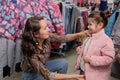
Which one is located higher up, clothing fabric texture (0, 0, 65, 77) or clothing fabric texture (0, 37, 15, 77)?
clothing fabric texture (0, 0, 65, 77)

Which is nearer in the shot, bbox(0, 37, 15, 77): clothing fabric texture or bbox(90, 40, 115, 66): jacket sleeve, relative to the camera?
bbox(90, 40, 115, 66): jacket sleeve

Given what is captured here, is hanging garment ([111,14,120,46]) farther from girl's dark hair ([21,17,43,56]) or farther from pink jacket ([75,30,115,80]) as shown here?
girl's dark hair ([21,17,43,56])

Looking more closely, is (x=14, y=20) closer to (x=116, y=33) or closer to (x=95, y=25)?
(x=95, y=25)

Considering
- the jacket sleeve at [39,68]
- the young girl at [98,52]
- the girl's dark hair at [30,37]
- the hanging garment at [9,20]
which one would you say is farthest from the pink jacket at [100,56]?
the hanging garment at [9,20]

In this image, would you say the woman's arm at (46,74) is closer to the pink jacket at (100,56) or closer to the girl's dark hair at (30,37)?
the girl's dark hair at (30,37)

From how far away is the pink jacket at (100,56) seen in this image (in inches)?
70.5

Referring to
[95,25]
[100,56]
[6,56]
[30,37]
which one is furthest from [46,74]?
[6,56]

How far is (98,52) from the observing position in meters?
1.83

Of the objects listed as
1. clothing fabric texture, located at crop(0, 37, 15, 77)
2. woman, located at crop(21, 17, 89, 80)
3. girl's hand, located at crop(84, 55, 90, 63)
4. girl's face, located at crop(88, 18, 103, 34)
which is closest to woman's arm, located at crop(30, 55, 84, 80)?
woman, located at crop(21, 17, 89, 80)

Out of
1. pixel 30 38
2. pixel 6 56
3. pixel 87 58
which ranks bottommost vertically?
pixel 6 56

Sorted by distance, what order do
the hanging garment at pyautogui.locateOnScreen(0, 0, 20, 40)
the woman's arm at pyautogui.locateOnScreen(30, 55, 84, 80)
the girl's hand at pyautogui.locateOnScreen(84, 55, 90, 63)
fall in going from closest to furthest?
the woman's arm at pyautogui.locateOnScreen(30, 55, 84, 80) < the girl's hand at pyautogui.locateOnScreen(84, 55, 90, 63) < the hanging garment at pyautogui.locateOnScreen(0, 0, 20, 40)

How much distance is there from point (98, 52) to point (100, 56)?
0.04 metres

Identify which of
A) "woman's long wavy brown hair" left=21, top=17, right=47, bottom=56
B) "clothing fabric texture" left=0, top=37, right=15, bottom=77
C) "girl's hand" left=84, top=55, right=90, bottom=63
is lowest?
"clothing fabric texture" left=0, top=37, right=15, bottom=77

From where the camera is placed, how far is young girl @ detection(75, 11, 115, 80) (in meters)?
1.79
